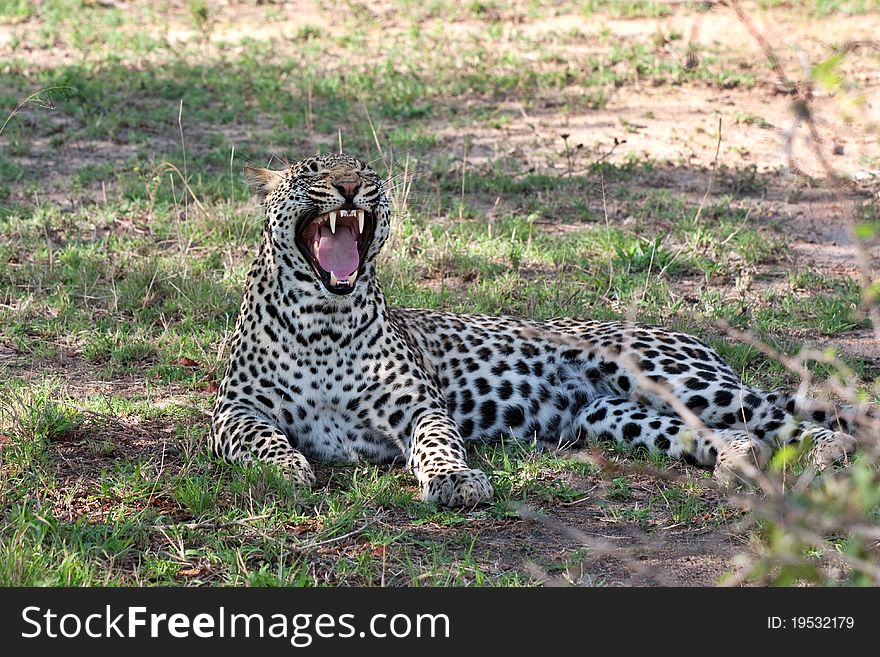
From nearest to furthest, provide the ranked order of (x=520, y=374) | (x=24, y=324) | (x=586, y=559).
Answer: (x=586, y=559) < (x=520, y=374) < (x=24, y=324)

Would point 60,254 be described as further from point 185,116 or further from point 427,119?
point 427,119

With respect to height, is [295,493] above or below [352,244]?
below

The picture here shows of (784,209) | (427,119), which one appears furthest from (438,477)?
(427,119)

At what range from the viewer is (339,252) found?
691 cm

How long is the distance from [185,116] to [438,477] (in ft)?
28.3

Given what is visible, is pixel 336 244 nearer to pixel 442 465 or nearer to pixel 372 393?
pixel 372 393

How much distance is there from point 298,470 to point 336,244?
1276 millimetres

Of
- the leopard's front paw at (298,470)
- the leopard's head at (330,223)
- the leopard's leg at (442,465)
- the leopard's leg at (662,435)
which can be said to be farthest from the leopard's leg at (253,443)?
the leopard's leg at (662,435)

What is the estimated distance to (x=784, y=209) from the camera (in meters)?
11.7

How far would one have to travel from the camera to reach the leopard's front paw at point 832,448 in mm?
6594

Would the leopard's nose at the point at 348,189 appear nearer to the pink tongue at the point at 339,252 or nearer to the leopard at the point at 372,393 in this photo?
the leopard at the point at 372,393

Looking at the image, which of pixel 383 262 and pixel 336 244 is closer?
pixel 336 244

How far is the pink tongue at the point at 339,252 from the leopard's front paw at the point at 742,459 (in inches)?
86.2

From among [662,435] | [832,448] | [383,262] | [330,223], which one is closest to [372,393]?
[330,223]
